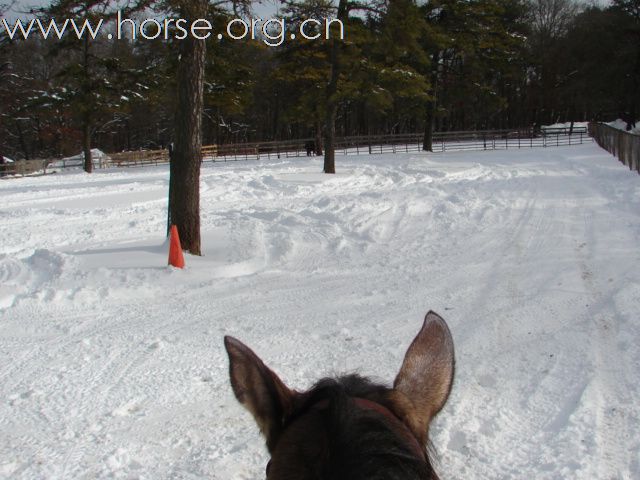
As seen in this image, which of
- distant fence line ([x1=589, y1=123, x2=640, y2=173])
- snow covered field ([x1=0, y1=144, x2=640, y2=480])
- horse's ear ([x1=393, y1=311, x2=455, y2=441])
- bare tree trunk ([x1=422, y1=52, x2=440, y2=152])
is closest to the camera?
horse's ear ([x1=393, y1=311, x2=455, y2=441])

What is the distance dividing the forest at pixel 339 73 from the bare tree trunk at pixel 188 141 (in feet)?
0.39

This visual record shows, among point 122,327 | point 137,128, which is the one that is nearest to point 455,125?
point 137,128

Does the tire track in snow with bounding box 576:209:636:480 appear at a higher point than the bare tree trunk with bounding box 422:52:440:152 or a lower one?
lower

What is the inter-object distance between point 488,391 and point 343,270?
150 inches

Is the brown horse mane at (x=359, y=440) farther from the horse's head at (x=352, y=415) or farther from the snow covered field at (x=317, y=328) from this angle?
the snow covered field at (x=317, y=328)

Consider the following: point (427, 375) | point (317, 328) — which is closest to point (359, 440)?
point (427, 375)

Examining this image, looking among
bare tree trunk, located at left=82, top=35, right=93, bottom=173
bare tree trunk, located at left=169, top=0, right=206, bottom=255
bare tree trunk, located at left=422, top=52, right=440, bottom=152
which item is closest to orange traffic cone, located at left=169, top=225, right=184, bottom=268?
bare tree trunk, located at left=169, top=0, right=206, bottom=255

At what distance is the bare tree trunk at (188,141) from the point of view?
8.02 m

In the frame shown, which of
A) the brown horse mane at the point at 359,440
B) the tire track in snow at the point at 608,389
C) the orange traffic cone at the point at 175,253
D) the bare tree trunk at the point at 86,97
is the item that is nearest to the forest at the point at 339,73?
the bare tree trunk at the point at 86,97

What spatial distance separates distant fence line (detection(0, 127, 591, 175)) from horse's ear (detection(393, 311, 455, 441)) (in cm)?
3723

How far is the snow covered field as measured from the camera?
11.0 feet

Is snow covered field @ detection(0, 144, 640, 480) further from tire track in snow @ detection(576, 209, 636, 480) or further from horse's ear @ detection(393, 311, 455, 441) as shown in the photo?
horse's ear @ detection(393, 311, 455, 441)

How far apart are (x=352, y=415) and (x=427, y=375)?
20.1 inches

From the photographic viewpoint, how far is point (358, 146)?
140 ft
